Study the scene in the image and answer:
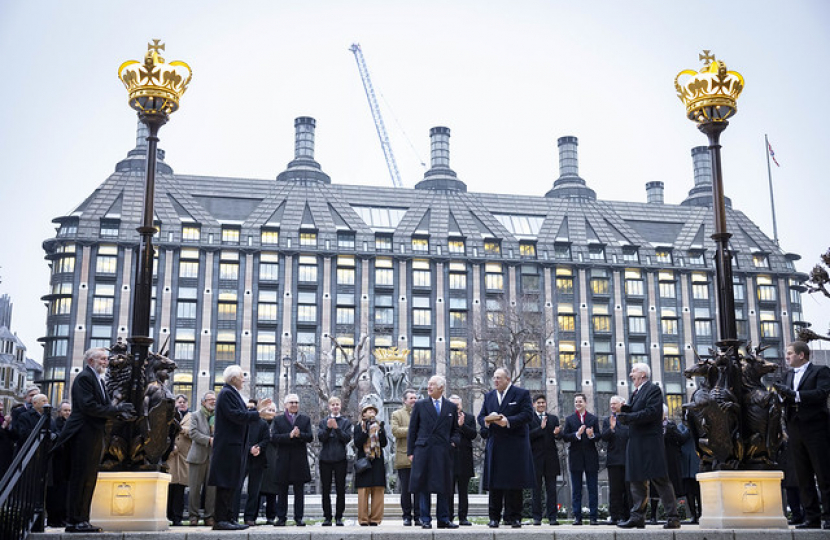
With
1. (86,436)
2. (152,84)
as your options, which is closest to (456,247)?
(152,84)

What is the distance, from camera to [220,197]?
77.9 metres

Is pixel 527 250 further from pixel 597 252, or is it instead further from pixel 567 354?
pixel 567 354

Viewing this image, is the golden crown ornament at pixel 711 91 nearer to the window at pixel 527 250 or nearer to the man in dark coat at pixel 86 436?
the man in dark coat at pixel 86 436

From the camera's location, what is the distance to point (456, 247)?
7725 cm

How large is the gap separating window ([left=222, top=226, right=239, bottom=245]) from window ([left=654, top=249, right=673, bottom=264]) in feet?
123

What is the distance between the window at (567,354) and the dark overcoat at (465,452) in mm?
61123

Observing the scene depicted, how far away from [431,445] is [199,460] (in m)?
4.15

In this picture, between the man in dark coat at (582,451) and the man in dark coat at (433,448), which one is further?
the man in dark coat at (582,451)

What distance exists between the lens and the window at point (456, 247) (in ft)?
253

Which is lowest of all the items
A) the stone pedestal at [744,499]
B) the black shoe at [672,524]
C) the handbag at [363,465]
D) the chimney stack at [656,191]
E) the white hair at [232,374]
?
the black shoe at [672,524]

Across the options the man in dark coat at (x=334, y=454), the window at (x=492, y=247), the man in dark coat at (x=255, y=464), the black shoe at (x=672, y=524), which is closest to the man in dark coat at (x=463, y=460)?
the man in dark coat at (x=334, y=454)

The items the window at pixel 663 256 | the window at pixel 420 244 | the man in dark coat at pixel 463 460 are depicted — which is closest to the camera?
the man in dark coat at pixel 463 460

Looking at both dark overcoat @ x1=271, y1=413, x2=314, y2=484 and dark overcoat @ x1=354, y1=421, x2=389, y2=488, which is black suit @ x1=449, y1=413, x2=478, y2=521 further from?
dark overcoat @ x1=271, y1=413, x2=314, y2=484

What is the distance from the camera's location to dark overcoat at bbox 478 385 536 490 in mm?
11992
